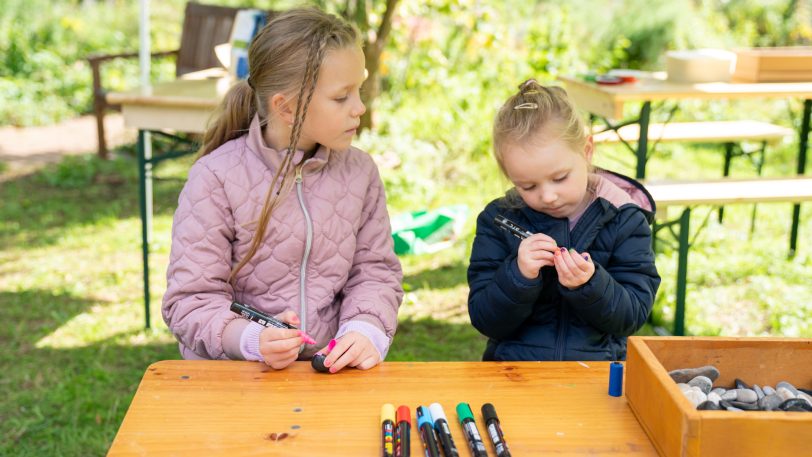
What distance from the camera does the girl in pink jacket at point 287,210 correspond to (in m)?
1.84

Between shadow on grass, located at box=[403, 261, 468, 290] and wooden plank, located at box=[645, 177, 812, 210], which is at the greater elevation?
wooden plank, located at box=[645, 177, 812, 210]

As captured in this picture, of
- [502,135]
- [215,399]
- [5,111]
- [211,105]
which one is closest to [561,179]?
[502,135]

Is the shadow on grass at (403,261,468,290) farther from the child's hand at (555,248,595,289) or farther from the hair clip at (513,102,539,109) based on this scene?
the child's hand at (555,248,595,289)

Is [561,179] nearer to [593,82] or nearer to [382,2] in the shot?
[593,82]

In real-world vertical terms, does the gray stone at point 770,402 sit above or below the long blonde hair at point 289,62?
below

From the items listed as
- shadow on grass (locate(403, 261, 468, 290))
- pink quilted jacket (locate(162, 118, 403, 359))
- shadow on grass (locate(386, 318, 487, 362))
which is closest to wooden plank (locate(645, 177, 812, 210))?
shadow on grass (locate(386, 318, 487, 362))

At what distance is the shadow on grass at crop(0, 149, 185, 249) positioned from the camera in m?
5.34

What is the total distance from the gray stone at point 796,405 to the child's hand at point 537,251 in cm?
53

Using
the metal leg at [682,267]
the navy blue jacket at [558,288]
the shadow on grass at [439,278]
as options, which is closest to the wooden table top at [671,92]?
the metal leg at [682,267]

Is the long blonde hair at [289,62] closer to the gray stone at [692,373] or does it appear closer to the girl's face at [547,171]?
the girl's face at [547,171]

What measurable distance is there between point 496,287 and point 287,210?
19.3 inches

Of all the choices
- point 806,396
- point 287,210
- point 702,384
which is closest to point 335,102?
point 287,210

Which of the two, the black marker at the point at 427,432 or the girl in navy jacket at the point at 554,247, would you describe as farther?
the girl in navy jacket at the point at 554,247

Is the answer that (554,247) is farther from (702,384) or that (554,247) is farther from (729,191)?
(729,191)
